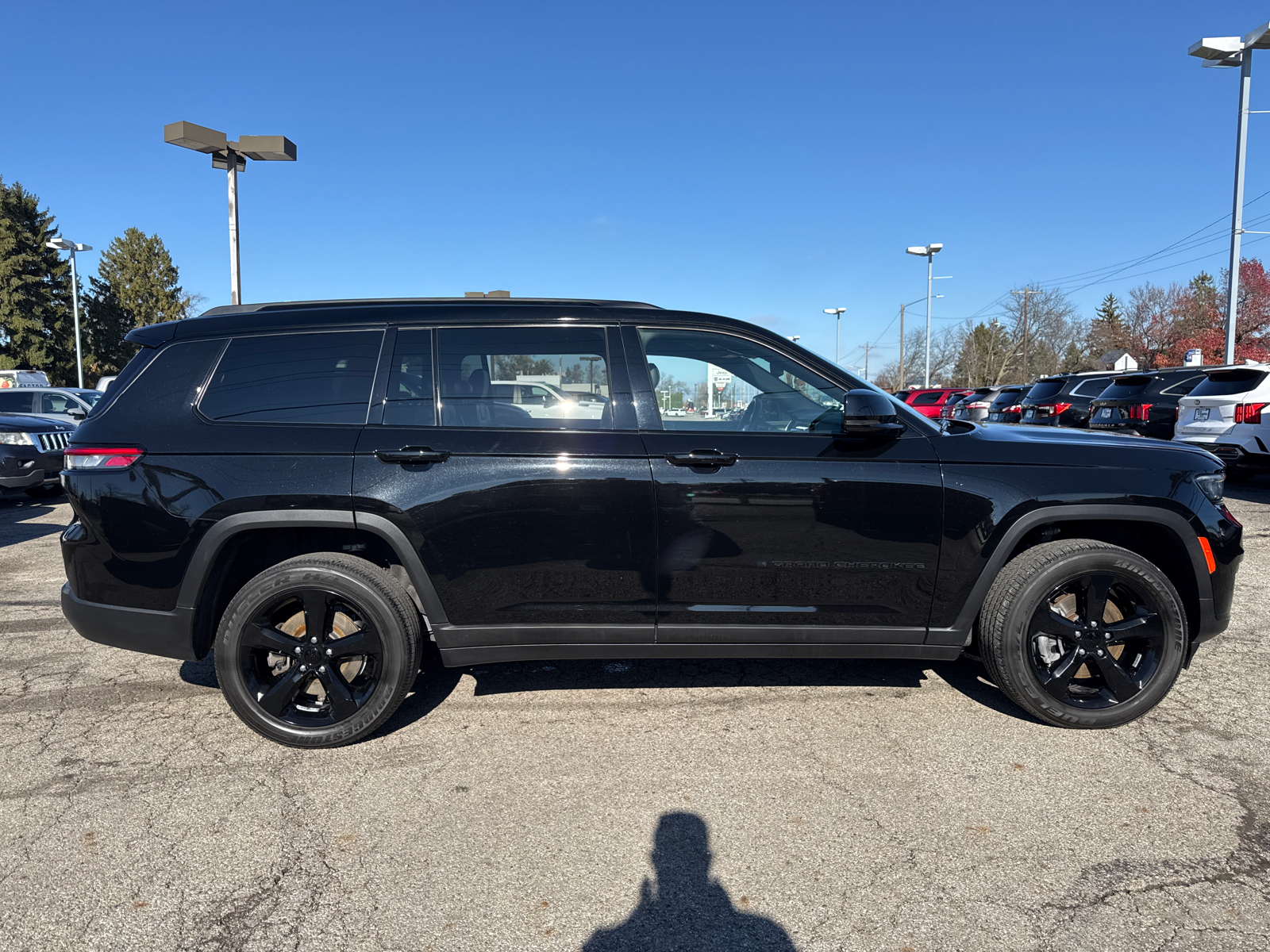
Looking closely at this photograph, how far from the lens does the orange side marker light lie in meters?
Answer: 3.27

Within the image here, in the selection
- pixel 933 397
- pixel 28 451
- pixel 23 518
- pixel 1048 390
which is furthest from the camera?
pixel 933 397

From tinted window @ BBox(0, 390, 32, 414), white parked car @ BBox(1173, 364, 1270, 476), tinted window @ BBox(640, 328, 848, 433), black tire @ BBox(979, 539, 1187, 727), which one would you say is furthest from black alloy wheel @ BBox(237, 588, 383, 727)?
tinted window @ BBox(0, 390, 32, 414)

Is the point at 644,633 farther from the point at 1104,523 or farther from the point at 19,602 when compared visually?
the point at 19,602

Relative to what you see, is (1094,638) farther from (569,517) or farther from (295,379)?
(295,379)

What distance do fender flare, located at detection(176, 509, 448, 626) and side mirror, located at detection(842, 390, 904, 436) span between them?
1.84 meters

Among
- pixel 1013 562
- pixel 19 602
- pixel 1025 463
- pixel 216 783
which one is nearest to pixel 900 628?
pixel 1013 562

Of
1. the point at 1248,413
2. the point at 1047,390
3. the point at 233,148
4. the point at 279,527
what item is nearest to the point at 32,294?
the point at 233,148

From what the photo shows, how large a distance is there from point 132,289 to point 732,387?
222ft

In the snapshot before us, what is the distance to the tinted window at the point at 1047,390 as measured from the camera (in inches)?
611

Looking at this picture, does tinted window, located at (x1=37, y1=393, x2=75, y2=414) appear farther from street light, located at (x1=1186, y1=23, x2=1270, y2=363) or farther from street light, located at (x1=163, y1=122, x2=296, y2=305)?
street light, located at (x1=1186, y1=23, x2=1270, y2=363)

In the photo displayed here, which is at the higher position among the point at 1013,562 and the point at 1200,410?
the point at 1200,410

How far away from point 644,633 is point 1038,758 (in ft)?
5.45

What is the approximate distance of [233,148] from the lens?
40.3 ft

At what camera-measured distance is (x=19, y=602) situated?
17.9 ft
